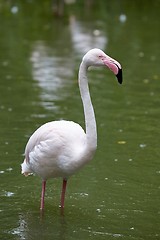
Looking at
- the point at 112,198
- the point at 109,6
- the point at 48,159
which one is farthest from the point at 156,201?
the point at 109,6

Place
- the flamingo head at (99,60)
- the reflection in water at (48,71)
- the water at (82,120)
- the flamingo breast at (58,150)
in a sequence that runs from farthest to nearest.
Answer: the reflection in water at (48,71)
the water at (82,120)
the flamingo breast at (58,150)
the flamingo head at (99,60)

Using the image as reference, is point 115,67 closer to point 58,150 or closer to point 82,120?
point 58,150

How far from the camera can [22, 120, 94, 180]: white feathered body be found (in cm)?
655

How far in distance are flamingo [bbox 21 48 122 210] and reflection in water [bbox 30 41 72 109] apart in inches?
162

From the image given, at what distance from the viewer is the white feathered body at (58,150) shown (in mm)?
6547

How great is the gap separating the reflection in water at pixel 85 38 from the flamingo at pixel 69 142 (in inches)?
359

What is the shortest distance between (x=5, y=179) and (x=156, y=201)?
165cm

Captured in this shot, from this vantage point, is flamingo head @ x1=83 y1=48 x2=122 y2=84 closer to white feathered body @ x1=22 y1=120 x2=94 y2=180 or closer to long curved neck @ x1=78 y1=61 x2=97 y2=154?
long curved neck @ x1=78 y1=61 x2=97 y2=154

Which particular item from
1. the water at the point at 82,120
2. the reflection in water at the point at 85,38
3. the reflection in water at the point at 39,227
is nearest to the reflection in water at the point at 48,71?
the water at the point at 82,120

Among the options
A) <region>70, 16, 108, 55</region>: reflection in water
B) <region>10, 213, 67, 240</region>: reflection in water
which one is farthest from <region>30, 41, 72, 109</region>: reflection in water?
<region>10, 213, 67, 240</region>: reflection in water

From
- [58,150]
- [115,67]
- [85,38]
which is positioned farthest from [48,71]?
[115,67]

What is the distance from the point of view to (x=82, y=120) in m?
10.3

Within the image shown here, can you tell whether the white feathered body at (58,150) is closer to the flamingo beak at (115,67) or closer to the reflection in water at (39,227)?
the reflection in water at (39,227)

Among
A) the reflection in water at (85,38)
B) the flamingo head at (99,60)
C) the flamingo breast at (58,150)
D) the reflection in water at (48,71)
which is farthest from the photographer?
the reflection in water at (85,38)
